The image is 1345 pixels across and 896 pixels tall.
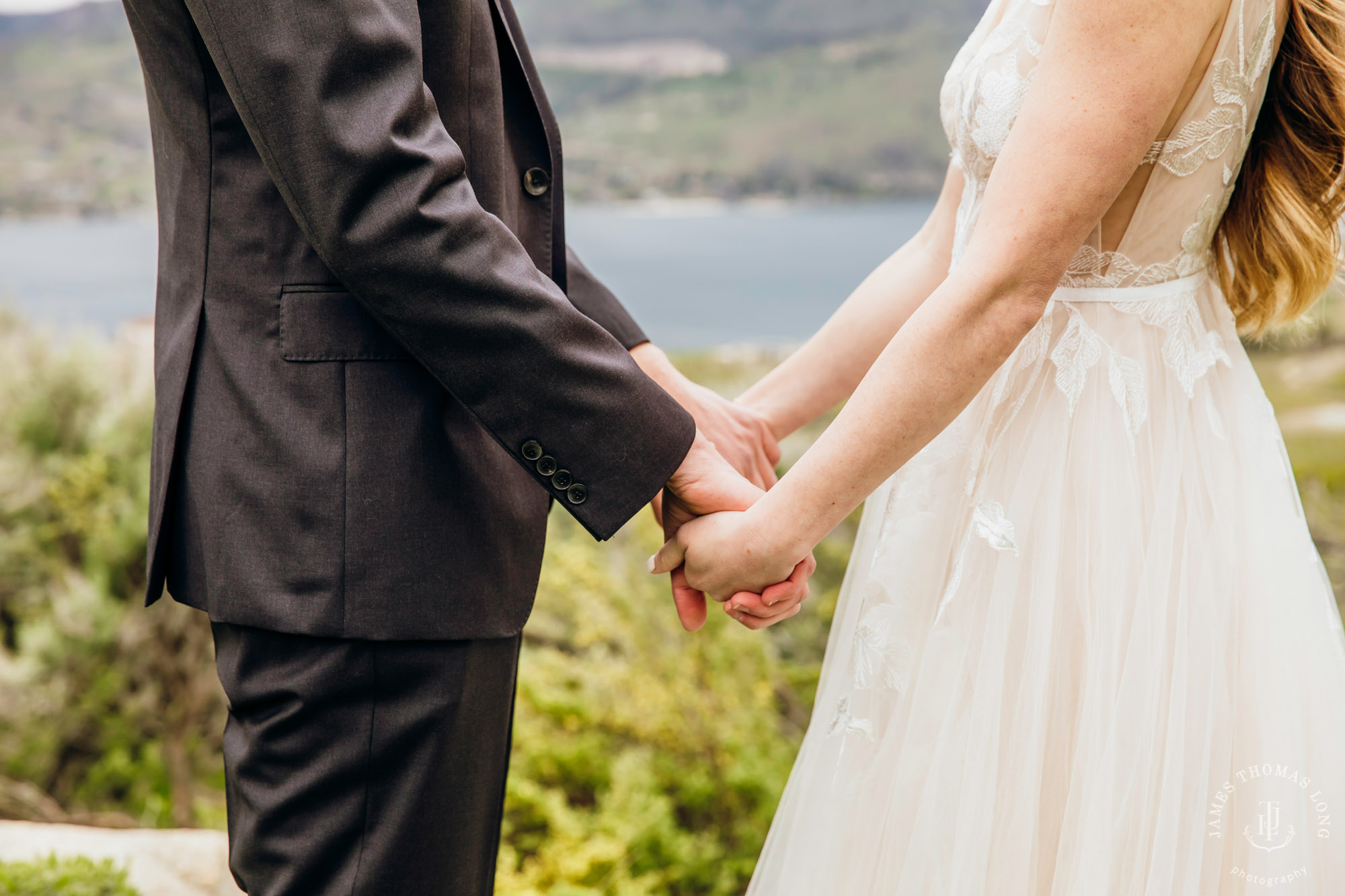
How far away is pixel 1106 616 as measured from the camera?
112 centimetres

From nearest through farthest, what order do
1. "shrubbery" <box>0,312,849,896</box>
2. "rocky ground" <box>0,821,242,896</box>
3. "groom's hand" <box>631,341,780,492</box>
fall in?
"groom's hand" <box>631,341,780,492</box>
"rocky ground" <box>0,821,242,896</box>
"shrubbery" <box>0,312,849,896</box>

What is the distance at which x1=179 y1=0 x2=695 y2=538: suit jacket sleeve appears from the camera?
0.94 m

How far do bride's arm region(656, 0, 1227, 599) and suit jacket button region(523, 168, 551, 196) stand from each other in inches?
20.0

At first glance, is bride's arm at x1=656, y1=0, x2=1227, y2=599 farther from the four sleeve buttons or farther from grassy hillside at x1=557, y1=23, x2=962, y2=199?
grassy hillside at x1=557, y1=23, x2=962, y2=199

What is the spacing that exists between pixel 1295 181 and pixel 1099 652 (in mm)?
660

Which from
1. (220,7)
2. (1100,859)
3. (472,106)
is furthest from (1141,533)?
(220,7)

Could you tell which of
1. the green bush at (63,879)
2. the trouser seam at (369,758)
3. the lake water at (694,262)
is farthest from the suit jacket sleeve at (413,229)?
the lake water at (694,262)

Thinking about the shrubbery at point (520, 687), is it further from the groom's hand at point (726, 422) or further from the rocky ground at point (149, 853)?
the groom's hand at point (726, 422)

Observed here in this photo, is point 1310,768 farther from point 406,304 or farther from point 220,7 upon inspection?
point 220,7

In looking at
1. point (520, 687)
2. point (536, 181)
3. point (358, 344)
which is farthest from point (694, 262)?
point (358, 344)

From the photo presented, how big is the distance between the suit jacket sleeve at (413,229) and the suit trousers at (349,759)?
0.28 meters

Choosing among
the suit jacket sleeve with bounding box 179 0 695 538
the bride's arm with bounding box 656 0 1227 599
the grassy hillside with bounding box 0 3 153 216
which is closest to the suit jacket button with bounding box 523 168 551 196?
the suit jacket sleeve with bounding box 179 0 695 538

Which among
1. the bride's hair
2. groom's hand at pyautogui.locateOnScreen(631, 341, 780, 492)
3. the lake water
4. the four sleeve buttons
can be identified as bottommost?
the lake water

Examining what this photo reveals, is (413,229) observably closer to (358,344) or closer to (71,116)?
(358,344)
